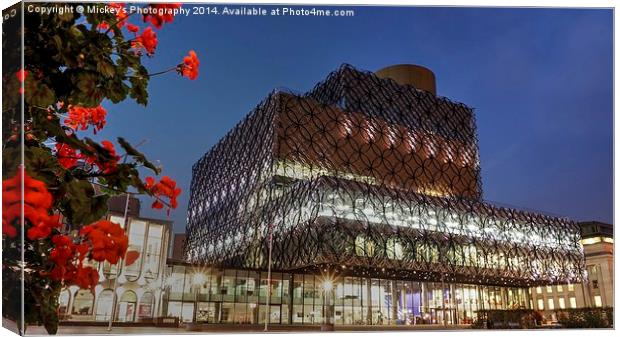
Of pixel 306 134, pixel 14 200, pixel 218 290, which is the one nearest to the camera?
pixel 14 200

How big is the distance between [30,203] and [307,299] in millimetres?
44694

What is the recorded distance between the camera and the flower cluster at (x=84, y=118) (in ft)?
14.9

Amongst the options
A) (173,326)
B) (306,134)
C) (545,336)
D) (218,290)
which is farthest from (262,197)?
(545,336)

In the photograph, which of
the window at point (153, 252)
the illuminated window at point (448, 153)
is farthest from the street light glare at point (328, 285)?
the illuminated window at point (448, 153)

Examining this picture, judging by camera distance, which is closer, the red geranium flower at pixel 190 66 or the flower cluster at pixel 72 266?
the flower cluster at pixel 72 266

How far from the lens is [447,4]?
9438 mm

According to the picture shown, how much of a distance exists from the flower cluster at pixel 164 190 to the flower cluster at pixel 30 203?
0.60 meters

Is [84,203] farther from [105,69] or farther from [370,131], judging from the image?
[370,131]

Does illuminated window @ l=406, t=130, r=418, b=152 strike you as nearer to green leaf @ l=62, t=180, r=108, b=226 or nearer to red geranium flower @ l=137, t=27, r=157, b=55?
red geranium flower @ l=137, t=27, r=157, b=55

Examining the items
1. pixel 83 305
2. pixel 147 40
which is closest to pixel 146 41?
pixel 147 40

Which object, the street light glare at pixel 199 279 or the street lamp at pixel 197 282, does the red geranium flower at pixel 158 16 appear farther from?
the street light glare at pixel 199 279

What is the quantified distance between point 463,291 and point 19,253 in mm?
56592

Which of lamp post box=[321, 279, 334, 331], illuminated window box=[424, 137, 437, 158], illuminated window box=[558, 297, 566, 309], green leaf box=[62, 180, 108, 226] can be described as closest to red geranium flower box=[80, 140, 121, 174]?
green leaf box=[62, 180, 108, 226]

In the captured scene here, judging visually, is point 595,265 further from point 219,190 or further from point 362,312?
point 219,190
